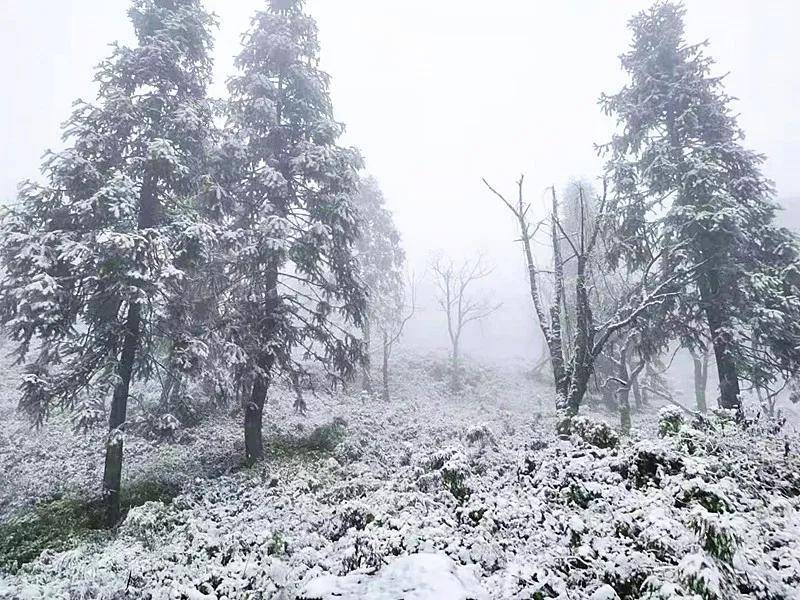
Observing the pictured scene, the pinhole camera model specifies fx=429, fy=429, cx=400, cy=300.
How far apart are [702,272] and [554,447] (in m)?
7.61

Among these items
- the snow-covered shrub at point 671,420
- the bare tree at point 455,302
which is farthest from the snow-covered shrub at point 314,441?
the bare tree at point 455,302

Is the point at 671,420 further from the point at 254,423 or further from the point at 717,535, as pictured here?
the point at 254,423

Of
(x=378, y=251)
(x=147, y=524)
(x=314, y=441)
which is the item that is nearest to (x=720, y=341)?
(x=314, y=441)

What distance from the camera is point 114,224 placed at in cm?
1038

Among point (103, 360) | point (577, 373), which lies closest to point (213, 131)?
point (103, 360)

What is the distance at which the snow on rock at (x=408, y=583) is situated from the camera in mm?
4734

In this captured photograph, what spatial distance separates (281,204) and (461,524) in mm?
10062

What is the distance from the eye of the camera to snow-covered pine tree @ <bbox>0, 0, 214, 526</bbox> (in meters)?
9.21

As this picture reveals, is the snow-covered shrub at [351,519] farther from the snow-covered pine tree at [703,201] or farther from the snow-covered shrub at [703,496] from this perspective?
the snow-covered pine tree at [703,201]

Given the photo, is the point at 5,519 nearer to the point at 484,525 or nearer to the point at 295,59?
the point at 484,525

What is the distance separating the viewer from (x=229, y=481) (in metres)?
10.9

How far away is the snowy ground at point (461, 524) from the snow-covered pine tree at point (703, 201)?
4.71 metres

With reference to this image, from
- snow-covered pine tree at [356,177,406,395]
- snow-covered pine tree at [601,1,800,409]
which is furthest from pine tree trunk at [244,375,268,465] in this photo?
snow-covered pine tree at [356,177,406,395]

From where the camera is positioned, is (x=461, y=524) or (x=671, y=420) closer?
(x=461, y=524)
